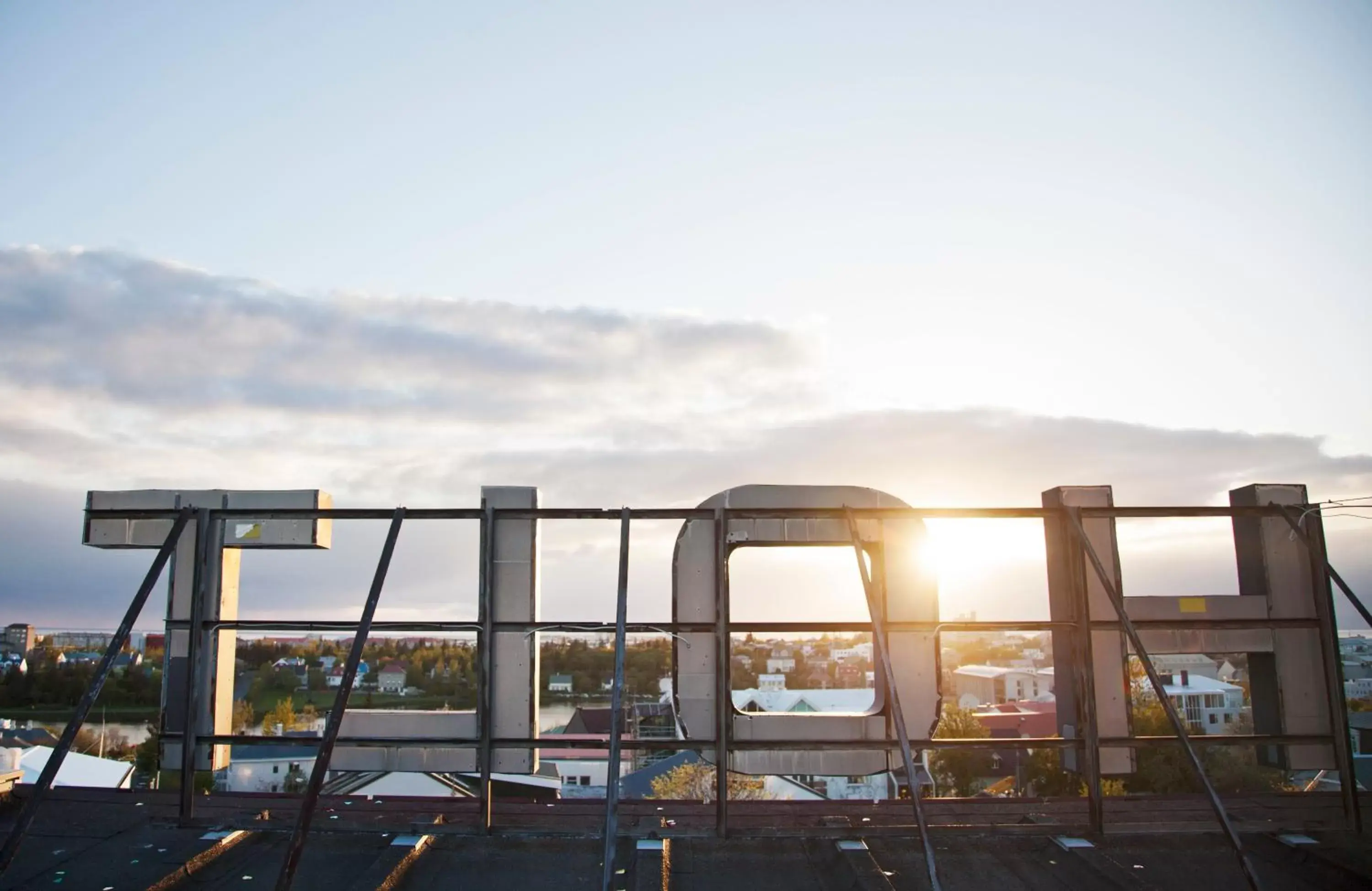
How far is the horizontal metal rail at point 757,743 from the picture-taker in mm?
7781

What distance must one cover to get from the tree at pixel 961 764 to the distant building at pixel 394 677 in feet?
90.9

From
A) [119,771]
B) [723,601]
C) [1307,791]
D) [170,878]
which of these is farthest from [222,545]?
[119,771]

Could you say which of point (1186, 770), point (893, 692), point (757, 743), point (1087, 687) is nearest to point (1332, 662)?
point (1087, 687)

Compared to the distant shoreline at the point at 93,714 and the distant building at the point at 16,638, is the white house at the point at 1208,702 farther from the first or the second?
the distant shoreline at the point at 93,714

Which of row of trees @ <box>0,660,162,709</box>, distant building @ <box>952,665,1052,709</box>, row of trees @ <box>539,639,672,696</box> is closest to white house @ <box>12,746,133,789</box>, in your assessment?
row of trees @ <box>539,639,672,696</box>

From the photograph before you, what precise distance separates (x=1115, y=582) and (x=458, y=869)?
6642 mm

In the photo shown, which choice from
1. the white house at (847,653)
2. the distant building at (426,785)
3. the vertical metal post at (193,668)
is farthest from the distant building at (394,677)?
the vertical metal post at (193,668)

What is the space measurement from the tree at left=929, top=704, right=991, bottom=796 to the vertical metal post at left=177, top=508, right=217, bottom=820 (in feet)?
140

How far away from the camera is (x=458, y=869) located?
7184 millimetres

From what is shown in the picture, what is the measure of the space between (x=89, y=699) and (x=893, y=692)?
6.45 meters

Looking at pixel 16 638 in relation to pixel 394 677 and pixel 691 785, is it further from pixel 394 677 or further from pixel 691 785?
pixel 691 785

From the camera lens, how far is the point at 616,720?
21.0 feet

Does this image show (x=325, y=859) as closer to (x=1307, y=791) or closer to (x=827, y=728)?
(x=827, y=728)

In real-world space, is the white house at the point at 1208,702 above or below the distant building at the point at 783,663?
below
